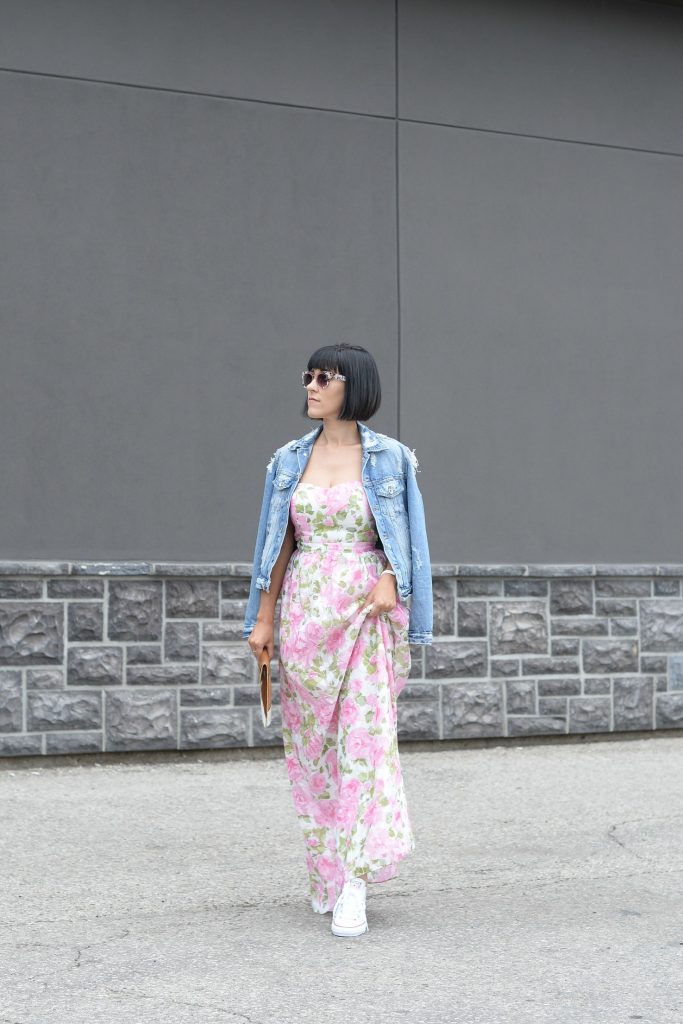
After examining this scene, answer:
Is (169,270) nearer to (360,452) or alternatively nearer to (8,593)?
(8,593)

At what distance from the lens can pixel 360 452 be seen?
4.62m

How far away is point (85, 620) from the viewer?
727 centimetres

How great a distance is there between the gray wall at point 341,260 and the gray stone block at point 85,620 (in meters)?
0.28

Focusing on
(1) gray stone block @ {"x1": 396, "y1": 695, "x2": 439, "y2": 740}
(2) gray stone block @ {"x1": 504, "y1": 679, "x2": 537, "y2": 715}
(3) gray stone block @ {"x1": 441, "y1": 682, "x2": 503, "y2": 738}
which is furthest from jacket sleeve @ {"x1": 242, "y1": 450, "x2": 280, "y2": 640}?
(2) gray stone block @ {"x1": 504, "y1": 679, "x2": 537, "y2": 715}

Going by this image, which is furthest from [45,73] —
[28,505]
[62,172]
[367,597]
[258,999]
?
[258,999]

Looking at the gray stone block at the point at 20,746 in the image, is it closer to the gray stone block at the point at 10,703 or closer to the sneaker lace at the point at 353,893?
the gray stone block at the point at 10,703

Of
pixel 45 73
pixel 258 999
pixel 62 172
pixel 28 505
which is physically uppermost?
pixel 45 73

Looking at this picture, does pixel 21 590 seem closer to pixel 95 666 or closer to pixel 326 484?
pixel 95 666

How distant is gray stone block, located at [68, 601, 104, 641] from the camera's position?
23.8ft

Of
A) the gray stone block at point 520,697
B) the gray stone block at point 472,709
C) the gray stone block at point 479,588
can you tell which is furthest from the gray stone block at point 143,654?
the gray stone block at point 520,697

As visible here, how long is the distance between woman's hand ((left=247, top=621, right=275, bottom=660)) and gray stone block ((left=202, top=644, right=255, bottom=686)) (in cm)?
291

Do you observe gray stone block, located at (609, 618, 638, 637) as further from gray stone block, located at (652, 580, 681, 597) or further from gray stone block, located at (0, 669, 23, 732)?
gray stone block, located at (0, 669, 23, 732)

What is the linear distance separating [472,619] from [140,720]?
2109 mm

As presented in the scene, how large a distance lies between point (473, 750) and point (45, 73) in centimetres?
470
